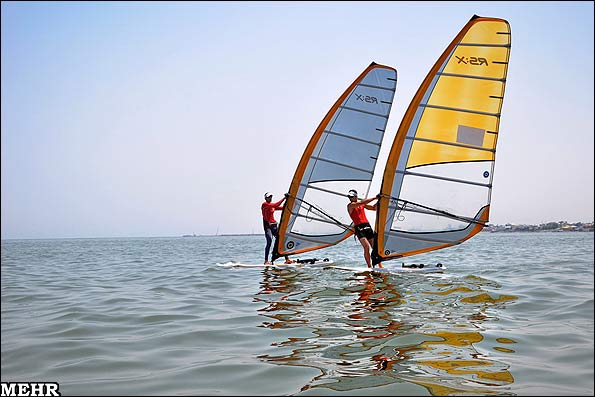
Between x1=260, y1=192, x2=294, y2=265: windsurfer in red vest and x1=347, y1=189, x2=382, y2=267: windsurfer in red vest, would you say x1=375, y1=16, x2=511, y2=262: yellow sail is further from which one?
x1=260, y1=192, x2=294, y2=265: windsurfer in red vest

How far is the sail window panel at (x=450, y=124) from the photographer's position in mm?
9836

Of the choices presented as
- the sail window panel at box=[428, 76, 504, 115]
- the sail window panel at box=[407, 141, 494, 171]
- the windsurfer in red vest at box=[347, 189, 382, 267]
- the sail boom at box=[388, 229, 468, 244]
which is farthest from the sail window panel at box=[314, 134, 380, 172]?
the sail window panel at box=[428, 76, 504, 115]

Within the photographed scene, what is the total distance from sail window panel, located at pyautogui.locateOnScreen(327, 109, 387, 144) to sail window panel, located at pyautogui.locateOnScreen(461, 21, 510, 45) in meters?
3.32

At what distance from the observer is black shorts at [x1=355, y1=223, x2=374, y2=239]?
11000mm

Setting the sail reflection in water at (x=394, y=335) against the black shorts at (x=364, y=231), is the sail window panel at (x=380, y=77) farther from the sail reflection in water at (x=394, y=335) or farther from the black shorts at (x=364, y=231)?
the sail reflection in water at (x=394, y=335)

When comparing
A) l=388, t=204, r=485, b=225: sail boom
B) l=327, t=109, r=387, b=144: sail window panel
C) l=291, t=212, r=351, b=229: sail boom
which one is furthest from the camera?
l=291, t=212, r=351, b=229: sail boom

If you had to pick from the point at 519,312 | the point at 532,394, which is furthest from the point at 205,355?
the point at 519,312

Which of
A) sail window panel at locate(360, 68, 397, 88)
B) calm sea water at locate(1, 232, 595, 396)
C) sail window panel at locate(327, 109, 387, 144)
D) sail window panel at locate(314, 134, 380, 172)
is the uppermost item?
sail window panel at locate(360, 68, 397, 88)

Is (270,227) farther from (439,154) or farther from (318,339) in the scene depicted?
(318,339)

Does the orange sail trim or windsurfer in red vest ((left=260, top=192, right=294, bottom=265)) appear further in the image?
windsurfer in red vest ((left=260, top=192, right=294, bottom=265))

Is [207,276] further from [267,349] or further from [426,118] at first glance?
[267,349]

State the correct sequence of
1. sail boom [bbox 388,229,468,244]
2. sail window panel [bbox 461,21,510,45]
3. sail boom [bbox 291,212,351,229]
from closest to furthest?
sail window panel [bbox 461,21,510,45]
sail boom [bbox 388,229,468,244]
sail boom [bbox 291,212,351,229]

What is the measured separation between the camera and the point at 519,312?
5.66m

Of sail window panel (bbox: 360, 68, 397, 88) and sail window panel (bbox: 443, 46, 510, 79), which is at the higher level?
sail window panel (bbox: 360, 68, 397, 88)
